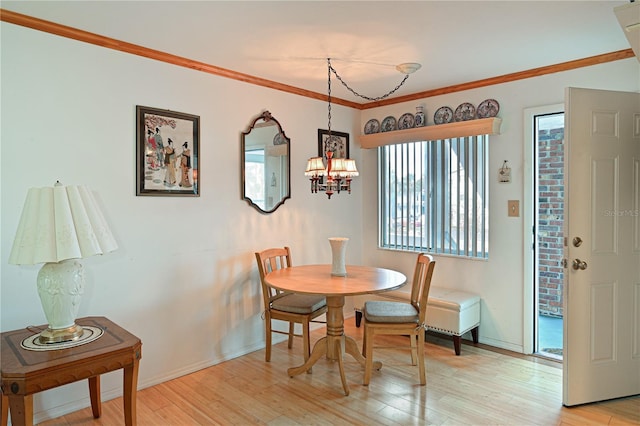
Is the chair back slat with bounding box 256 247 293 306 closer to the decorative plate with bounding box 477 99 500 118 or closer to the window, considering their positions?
the window

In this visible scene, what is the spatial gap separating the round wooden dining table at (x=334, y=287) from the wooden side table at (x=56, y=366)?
998 mm

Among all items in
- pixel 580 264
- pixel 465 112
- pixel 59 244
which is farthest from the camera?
pixel 465 112

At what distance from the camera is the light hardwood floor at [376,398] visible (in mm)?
2432

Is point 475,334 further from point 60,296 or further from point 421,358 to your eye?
point 60,296

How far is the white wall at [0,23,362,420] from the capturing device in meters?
2.36

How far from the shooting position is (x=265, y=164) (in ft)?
11.9

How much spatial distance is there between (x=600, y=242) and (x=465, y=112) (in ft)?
5.45

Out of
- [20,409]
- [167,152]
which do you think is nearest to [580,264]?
[167,152]

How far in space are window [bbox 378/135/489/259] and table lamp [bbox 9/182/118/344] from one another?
2902 millimetres

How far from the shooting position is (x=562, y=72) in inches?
126

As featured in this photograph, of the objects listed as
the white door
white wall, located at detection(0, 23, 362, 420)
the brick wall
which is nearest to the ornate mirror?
white wall, located at detection(0, 23, 362, 420)

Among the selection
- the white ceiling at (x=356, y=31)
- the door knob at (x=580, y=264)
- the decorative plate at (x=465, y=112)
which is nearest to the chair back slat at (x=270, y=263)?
the white ceiling at (x=356, y=31)

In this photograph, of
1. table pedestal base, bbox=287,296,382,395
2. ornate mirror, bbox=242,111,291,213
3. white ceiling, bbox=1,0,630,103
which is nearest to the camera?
white ceiling, bbox=1,0,630,103

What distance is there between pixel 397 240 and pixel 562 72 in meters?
2.10
